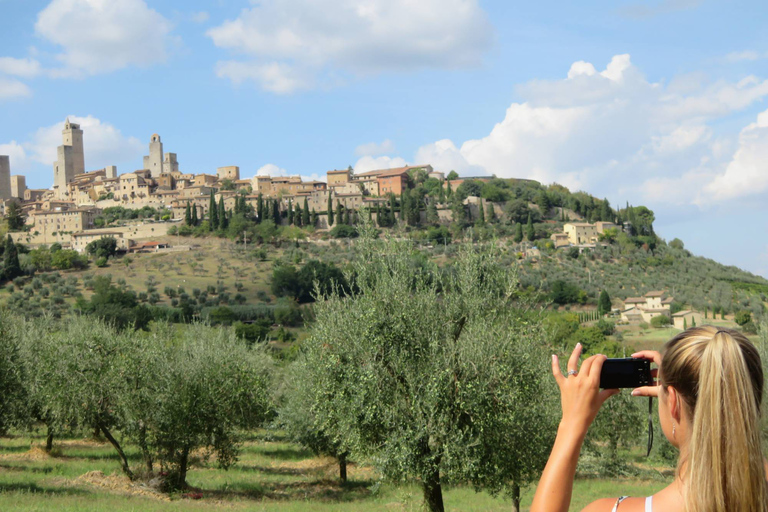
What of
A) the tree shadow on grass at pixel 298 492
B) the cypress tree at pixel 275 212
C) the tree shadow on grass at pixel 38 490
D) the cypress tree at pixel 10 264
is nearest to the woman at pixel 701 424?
the tree shadow on grass at pixel 38 490

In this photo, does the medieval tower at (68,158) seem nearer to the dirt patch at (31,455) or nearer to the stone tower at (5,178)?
the stone tower at (5,178)

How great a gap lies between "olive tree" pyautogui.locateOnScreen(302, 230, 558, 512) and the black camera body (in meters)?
7.68

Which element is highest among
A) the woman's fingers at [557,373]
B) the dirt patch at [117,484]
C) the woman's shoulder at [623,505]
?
the woman's fingers at [557,373]

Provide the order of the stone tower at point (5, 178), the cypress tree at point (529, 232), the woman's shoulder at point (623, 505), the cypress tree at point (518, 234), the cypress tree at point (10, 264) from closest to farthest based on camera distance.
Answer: the woman's shoulder at point (623, 505)
the cypress tree at point (10, 264)
the cypress tree at point (518, 234)
the cypress tree at point (529, 232)
the stone tower at point (5, 178)

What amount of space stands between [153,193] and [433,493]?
125961 millimetres

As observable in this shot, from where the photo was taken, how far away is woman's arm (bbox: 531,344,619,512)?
1.88m

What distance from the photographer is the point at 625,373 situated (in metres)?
1.91

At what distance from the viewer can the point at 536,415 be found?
11094mm

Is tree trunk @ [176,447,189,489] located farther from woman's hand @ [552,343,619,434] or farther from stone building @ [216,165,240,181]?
stone building @ [216,165,240,181]

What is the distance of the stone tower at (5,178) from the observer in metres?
140

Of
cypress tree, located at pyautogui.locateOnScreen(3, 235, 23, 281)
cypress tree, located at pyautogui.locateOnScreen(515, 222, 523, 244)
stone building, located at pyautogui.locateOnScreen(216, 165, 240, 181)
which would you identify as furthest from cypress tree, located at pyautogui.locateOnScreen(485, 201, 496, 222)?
cypress tree, located at pyautogui.locateOnScreen(3, 235, 23, 281)

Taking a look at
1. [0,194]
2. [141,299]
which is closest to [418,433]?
[141,299]

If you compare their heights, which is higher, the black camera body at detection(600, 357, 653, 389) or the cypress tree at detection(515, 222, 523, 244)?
the cypress tree at detection(515, 222, 523, 244)

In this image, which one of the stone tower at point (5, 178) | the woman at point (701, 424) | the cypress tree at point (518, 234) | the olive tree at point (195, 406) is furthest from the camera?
the stone tower at point (5, 178)
